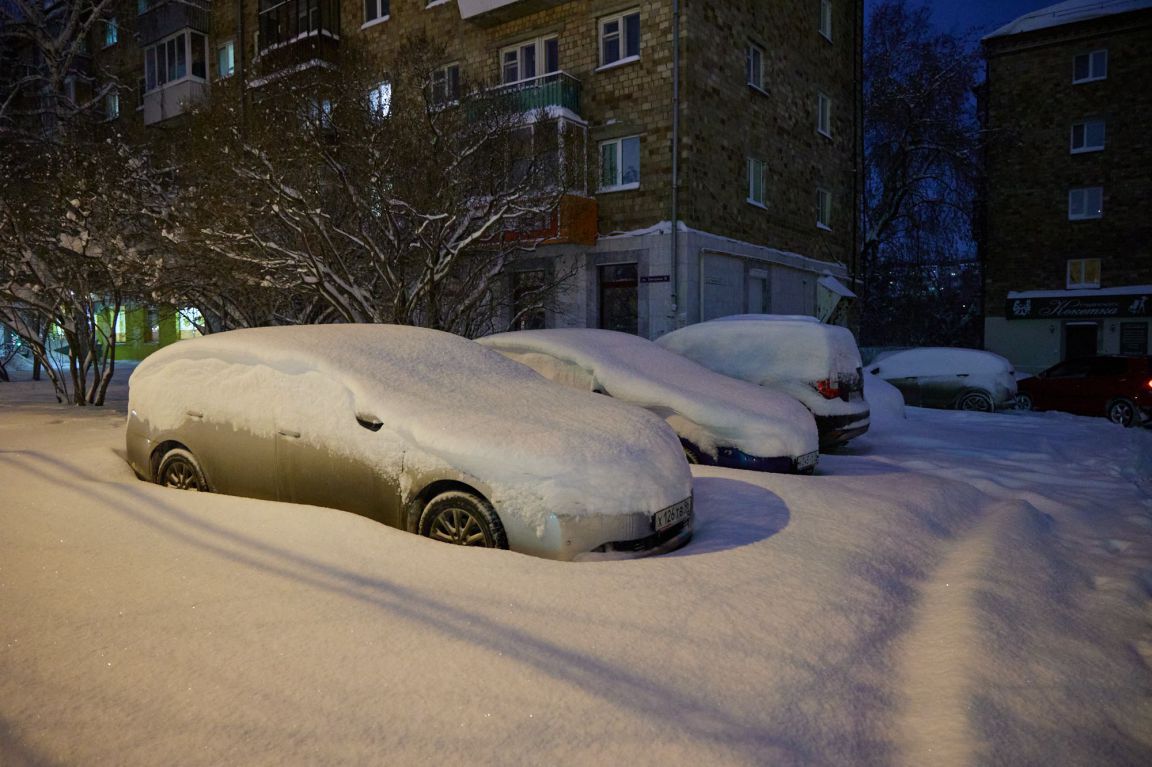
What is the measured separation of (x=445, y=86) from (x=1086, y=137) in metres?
25.4

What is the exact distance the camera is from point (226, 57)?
81.0 ft

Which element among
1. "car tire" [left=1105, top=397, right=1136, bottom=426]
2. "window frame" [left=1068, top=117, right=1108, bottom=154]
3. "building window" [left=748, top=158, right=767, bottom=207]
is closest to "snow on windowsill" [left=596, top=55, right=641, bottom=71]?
"building window" [left=748, top=158, right=767, bottom=207]

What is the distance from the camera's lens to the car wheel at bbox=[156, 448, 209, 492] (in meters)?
5.04

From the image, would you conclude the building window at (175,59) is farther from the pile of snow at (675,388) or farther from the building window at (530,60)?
the pile of snow at (675,388)

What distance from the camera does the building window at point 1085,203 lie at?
89.1ft

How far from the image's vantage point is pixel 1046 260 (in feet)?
92.5

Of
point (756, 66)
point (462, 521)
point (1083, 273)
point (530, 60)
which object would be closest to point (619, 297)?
point (530, 60)

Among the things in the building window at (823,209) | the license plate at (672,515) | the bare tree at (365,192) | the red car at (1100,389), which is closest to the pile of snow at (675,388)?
the license plate at (672,515)

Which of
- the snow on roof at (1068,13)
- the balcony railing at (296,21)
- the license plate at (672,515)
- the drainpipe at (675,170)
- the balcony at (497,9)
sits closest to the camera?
the license plate at (672,515)

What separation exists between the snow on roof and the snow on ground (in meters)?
29.8

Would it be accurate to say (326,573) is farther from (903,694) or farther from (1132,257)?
(1132,257)

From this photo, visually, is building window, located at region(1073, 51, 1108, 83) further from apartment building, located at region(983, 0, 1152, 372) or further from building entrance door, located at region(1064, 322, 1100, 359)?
building entrance door, located at region(1064, 322, 1100, 359)

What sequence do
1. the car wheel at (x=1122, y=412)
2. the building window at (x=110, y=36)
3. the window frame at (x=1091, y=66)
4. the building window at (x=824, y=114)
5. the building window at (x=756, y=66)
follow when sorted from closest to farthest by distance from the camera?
the car wheel at (x=1122, y=412), the building window at (x=756, y=66), the building window at (x=824, y=114), the window frame at (x=1091, y=66), the building window at (x=110, y=36)

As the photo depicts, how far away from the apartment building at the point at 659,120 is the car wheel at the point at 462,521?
34.8 feet
